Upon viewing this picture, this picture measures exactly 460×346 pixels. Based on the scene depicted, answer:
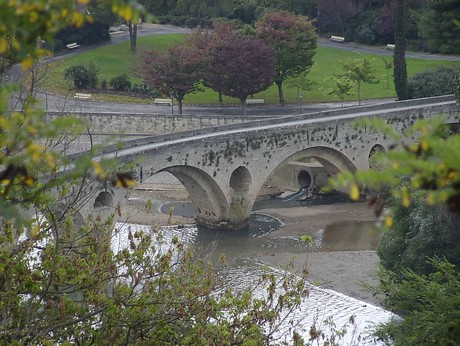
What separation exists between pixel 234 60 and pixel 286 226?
51.9ft

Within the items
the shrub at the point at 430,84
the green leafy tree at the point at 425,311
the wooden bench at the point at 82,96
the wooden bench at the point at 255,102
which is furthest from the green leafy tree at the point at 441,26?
the green leafy tree at the point at 425,311

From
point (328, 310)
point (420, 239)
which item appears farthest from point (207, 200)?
point (420, 239)

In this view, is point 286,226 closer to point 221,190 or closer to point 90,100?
point 221,190

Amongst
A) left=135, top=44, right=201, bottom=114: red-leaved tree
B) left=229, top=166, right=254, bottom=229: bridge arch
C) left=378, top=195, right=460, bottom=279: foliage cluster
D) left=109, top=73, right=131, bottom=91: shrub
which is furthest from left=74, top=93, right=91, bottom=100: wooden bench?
left=378, top=195, right=460, bottom=279: foliage cluster

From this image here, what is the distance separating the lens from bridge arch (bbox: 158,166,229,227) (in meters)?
37.5

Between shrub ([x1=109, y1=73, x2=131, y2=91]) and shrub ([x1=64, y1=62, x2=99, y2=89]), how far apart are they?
3.81ft

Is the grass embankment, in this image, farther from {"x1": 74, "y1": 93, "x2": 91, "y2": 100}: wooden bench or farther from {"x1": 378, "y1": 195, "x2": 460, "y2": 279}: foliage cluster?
{"x1": 378, "y1": 195, "x2": 460, "y2": 279}: foliage cluster

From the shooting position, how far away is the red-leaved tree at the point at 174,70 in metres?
51.1

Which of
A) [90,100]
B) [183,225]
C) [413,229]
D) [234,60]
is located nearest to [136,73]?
[90,100]

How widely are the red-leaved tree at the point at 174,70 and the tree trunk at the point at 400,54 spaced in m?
11.6

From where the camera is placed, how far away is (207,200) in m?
37.9

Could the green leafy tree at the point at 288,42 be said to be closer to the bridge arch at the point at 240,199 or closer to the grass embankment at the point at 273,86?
the grass embankment at the point at 273,86

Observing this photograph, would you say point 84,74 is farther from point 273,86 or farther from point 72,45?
point 273,86

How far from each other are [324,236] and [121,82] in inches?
1063
